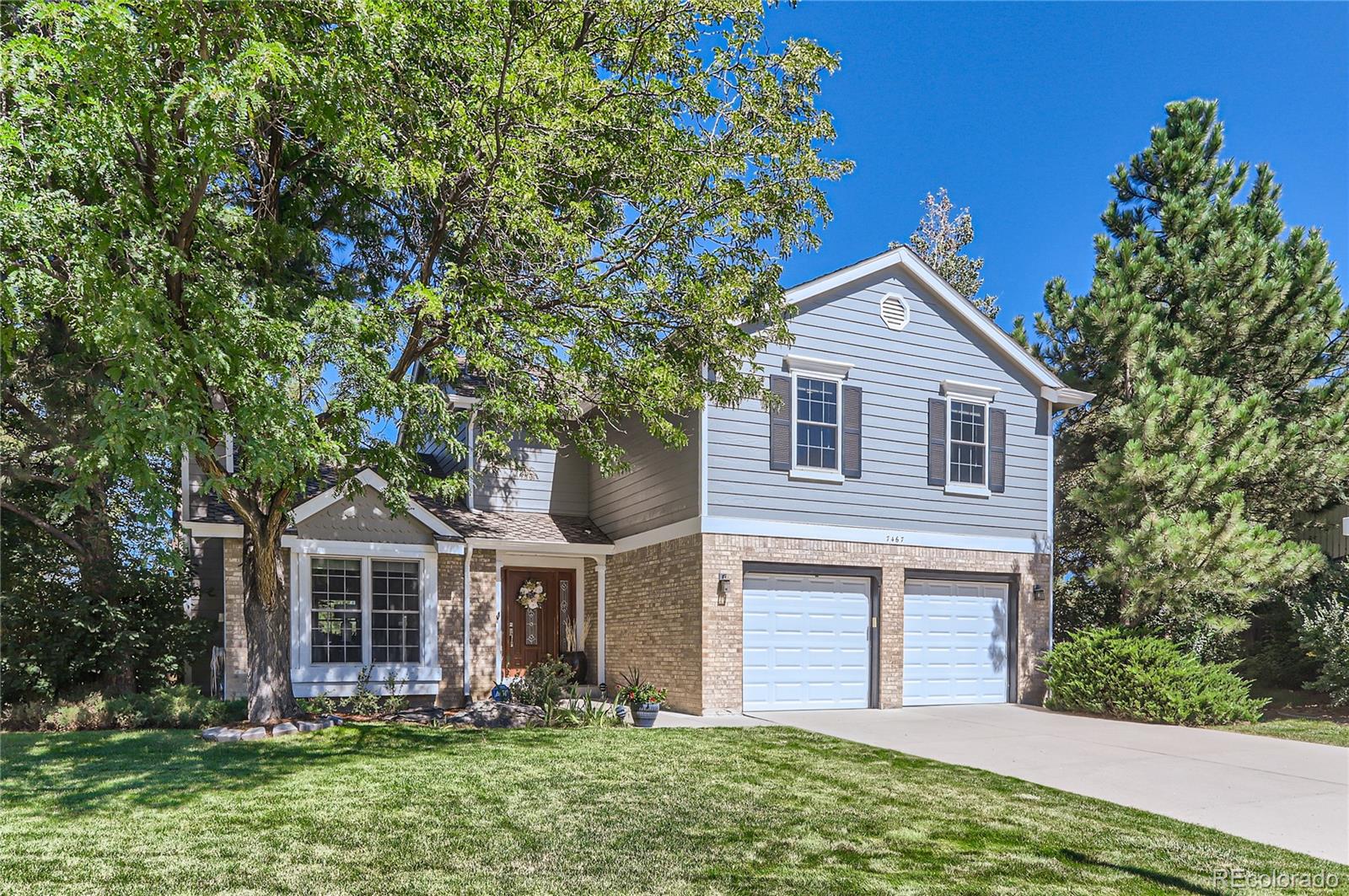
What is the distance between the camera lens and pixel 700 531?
13.5 metres

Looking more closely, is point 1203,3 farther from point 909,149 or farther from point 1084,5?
point 909,149

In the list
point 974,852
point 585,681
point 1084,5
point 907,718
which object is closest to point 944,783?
point 974,852

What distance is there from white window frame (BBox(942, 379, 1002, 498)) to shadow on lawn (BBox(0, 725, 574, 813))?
27.1 feet

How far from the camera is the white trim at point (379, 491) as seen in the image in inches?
555

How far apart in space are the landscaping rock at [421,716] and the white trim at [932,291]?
8.10 m

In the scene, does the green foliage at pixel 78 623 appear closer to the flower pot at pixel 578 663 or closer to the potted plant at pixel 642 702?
the flower pot at pixel 578 663

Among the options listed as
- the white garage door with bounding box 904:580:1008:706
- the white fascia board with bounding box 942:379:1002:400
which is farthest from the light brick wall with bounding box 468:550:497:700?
the white fascia board with bounding box 942:379:1002:400

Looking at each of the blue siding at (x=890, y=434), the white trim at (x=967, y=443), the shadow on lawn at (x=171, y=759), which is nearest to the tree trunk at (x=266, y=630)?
the shadow on lawn at (x=171, y=759)

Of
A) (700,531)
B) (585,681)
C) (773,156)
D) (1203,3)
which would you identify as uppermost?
(1203,3)

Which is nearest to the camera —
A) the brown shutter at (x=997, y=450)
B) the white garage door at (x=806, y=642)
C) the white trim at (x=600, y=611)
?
the white garage door at (x=806, y=642)

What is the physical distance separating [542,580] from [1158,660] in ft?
35.0

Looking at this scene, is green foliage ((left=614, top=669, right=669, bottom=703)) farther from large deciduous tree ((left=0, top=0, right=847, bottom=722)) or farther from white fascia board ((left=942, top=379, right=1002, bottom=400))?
white fascia board ((left=942, top=379, right=1002, bottom=400))

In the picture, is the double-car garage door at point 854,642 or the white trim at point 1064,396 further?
the white trim at point 1064,396

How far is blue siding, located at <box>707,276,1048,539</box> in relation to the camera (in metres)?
13.9
